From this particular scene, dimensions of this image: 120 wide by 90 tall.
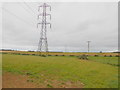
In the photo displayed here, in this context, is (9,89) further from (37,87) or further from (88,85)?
(88,85)

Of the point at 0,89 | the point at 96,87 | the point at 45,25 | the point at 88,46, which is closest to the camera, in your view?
the point at 0,89

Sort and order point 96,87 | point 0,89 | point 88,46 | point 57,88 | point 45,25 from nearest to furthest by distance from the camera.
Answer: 1. point 0,89
2. point 57,88
3. point 96,87
4. point 45,25
5. point 88,46

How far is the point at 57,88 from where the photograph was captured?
14.9 meters

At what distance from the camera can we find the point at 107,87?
53.5ft

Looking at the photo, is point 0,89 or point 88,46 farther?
point 88,46

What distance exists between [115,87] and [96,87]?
6.81 ft

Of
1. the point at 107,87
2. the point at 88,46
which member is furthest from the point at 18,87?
the point at 88,46

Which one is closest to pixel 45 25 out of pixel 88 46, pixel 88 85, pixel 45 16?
pixel 45 16

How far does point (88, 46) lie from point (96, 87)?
12794 cm

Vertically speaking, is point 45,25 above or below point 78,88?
above

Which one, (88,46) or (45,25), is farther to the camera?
(88,46)

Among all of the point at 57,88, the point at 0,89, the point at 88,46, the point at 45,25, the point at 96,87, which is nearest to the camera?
the point at 0,89

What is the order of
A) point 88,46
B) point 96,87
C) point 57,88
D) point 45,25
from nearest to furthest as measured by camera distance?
point 57,88
point 96,87
point 45,25
point 88,46

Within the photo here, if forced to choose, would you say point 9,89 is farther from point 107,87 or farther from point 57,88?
point 107,87
